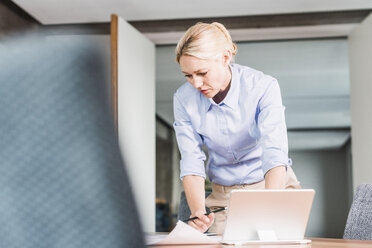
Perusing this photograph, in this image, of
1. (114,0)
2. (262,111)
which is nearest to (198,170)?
(262,111)

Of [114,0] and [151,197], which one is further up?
[114,0]

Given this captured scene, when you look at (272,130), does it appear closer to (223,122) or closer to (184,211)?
(223,122)

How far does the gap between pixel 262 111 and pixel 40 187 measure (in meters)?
1.66

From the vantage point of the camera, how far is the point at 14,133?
0.98 feet

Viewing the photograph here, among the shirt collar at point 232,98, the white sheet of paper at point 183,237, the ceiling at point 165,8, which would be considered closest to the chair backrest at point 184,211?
the shirt collar at point 232,98

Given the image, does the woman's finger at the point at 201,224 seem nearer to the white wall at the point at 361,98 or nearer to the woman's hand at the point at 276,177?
the woman's hand at the point at 276,177

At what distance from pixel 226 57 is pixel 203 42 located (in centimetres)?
14

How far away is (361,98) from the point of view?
4.95 meters

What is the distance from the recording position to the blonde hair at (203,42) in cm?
181

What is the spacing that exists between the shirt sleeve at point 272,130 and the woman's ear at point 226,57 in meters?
0.18

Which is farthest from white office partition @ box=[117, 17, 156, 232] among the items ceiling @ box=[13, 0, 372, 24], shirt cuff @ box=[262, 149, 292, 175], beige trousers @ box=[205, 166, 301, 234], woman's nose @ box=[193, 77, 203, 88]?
shirt cuff @ box=[262, 149, 292, 175]

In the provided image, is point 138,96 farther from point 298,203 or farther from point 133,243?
point 133,243

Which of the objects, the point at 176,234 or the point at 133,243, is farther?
the point at 176,234

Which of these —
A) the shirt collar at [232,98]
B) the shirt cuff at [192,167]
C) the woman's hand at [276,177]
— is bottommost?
the woman's hand at [276,177]
